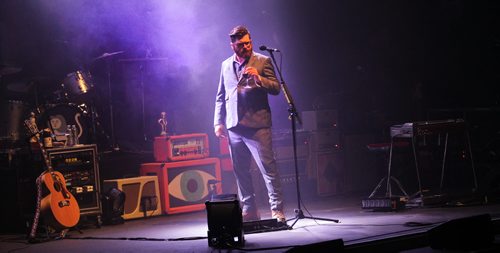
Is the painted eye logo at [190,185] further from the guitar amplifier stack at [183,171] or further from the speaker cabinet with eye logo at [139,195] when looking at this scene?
the speaker cabinet with eye logo at [139,195]

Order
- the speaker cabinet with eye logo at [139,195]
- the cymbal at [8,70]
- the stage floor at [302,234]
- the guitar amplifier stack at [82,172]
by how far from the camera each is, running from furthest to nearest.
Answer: the cymbal at [8,70], the speaker cabinet with eye logo at [139,195], the guitar amplifier stack at [82,172], the stage floor at [302,234]

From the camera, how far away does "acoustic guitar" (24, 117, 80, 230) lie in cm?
750

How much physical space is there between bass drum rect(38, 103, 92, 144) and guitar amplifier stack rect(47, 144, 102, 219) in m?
0.77

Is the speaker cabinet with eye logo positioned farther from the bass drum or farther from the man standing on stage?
the man standing on stage

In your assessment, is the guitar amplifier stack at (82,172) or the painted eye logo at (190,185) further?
the painted eye logo at (190,185)

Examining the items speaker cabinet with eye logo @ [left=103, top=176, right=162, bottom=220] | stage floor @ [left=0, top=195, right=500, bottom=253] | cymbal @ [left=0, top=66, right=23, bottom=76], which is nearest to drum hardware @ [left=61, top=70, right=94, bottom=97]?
cymbal @ [left=0, top=66, right=23, bottom=76]

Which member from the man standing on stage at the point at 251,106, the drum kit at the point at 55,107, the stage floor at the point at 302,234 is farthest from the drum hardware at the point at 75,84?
the man standing on stage at the point at 251,106

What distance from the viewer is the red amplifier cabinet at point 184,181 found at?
9094mm

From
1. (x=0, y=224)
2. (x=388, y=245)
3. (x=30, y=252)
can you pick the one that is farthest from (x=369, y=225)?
(x=0, y=224)

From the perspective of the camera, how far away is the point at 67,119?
9.34m

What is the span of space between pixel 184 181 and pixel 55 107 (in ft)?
6.04

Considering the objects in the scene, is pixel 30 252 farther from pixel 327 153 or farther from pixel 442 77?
pixel 442 77

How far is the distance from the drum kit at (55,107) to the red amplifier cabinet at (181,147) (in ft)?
3.05

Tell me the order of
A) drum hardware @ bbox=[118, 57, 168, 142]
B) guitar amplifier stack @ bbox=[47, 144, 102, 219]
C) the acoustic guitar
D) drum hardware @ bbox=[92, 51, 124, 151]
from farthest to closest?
1. drum hardware @ bbox=[118, 57, 168, 142]
2. drum hardware @ bbox=[92, 51, 124, 151]
3. guitar amplifier stack @ bbox=[47, 144, 102, 219]
4. the acoustic guitar
